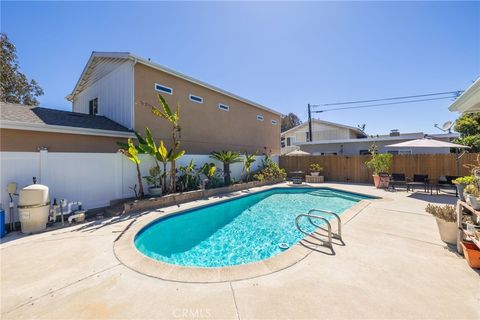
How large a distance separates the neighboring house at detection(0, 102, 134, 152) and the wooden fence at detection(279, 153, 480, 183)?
45.3 ft

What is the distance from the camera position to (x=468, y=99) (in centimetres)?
486

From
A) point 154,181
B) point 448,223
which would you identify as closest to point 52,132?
point 154,181

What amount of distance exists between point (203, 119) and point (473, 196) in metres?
12.6

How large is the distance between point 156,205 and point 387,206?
971cm

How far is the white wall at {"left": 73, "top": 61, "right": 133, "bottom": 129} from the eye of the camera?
1017 cm

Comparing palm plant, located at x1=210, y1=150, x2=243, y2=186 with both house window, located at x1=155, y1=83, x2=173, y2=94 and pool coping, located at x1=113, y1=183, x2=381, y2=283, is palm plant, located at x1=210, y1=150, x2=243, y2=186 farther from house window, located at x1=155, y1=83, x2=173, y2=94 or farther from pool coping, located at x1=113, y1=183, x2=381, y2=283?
pool coping, located at x1=113, y1=183, x2=381, y2=283

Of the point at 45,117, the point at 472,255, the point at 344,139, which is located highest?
the point at 344,139

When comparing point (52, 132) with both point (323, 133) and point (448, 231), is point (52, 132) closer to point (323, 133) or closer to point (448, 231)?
point (448, 231)

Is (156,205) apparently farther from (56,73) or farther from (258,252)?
(56,73)

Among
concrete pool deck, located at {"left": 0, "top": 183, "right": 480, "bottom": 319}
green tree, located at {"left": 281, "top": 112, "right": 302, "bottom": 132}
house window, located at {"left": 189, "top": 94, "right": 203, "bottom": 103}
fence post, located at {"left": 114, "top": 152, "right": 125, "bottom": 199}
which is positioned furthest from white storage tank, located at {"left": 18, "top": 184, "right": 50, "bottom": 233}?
green tree, located at {"left": 281, "top": 112, "right": 302, "bottom": 132}

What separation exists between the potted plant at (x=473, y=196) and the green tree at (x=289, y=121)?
44.5 meters

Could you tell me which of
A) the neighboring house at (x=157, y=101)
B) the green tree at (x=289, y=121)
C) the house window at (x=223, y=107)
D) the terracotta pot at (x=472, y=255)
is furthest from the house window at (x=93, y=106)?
the green tree at (x=289, y=121)

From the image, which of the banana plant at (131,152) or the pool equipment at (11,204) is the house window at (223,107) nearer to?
the banana plant at (131,152)

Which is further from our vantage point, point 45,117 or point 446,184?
point 446,184
